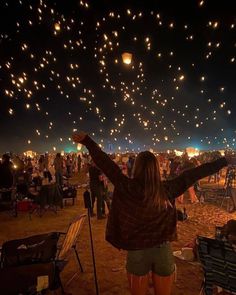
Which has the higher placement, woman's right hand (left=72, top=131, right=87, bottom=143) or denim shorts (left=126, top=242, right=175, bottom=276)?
woman's right hand (left=72, top=131, right=87, bottom=143)

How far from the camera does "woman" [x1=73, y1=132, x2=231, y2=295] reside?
2.67 metres

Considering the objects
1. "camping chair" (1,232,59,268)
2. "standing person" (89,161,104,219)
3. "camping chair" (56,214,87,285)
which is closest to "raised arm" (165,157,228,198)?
"camping chair" (1,232,59,268)

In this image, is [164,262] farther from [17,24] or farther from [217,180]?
[217,180]

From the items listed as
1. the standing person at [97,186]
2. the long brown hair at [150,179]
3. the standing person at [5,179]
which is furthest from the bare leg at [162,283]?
the standing person at [5,179]

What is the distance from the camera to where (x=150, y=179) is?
8.81ft

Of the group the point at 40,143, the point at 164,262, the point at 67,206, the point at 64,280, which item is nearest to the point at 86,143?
the point at 164,262

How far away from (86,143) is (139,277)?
1.30 meters

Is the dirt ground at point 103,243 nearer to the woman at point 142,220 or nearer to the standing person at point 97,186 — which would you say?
the standing person at point 97,186

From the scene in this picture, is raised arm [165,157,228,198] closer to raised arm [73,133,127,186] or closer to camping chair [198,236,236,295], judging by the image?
raised arm [73,133,127,186]

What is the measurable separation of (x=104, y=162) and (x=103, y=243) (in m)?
5.57

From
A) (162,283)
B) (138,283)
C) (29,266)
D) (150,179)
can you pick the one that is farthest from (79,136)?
(29,266)

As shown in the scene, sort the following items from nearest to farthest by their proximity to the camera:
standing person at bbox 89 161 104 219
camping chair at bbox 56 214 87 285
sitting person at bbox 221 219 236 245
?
1. sitting person at bbox 221 219 236 245
2. camping chair at bbox 56 214 87 285
3. standing person at bbox 89 161 104 219

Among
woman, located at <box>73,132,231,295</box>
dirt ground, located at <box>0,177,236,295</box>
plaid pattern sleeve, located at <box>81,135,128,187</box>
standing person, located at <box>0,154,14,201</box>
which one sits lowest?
dirt ground, located at <box>0,177,236,295</box>

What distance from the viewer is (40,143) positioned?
2830 inches
